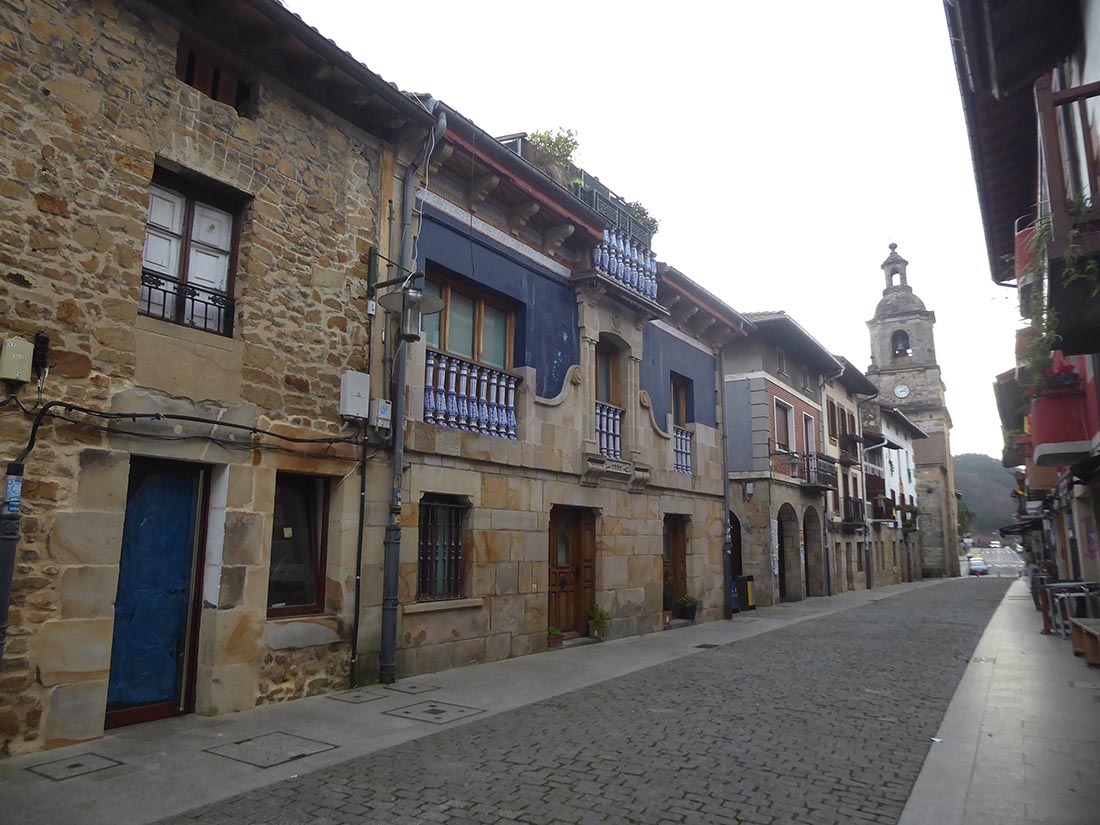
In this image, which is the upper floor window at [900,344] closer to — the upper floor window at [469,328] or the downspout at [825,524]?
the downspout at [825,524]

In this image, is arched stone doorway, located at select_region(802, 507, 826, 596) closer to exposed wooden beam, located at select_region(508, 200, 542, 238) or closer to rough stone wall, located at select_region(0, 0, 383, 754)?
exposed wooden beam, located at select_region(508, 200, 542, 238)

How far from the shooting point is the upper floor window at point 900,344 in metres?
45.8

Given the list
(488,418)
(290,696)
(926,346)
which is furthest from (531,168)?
(926,346)

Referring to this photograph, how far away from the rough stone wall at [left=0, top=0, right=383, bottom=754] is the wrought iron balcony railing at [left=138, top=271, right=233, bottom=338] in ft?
0.75

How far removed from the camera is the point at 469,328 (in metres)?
9.83

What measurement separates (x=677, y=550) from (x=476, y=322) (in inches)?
263

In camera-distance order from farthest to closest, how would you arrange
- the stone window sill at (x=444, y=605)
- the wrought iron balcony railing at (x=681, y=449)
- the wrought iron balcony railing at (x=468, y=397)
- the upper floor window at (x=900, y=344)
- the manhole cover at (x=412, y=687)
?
the upper floor window at (x=900, y=344) < the wrought iron balcony railing at (x=681, y=449) < the wrought iron balcony railing at (x=468, y=397) < the stone window sill at (x=444, y=605) < the manhole cover at (x=412, y=687)

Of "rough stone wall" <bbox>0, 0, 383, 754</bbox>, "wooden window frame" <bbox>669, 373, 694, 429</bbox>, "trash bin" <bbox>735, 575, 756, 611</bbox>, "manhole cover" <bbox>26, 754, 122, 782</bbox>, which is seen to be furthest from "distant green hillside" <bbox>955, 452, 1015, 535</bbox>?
"manhole cover" <bbox>26, 754, 122, 782</bbox>

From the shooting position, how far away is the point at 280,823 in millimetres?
3984

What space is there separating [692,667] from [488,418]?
157 inches

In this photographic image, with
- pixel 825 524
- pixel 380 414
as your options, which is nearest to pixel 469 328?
pixel 380 414

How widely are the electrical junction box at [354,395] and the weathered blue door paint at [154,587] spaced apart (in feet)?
5.12

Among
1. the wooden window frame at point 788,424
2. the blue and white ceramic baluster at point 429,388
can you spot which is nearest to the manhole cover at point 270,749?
the blue and white ceramic baluster at point 429,388

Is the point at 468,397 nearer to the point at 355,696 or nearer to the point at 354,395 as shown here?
the point at 354,395
